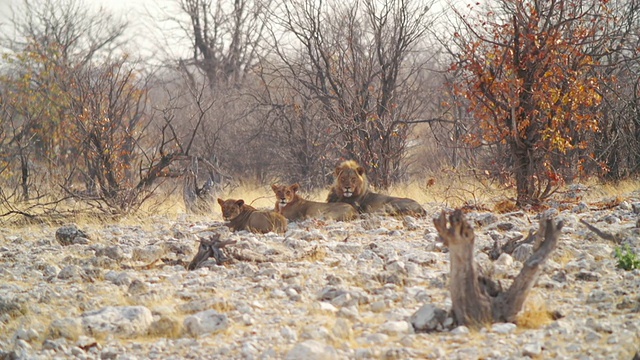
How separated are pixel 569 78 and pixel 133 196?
676 cm

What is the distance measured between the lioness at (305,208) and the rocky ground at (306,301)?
1769mm

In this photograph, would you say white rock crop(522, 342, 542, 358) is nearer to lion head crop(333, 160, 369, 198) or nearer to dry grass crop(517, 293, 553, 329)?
dry grass crop(517, 293, 553, 329)

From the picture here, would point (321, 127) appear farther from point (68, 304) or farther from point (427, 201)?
point (68, 304)

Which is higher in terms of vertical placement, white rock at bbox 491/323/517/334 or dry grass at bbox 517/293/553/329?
dry grass at bbox 517/293/553/329

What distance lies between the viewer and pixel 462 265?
5.04 metres

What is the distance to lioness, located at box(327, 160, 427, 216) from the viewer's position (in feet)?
36.4

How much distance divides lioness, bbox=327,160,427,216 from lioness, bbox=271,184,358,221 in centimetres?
37

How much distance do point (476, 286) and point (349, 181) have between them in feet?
21.0

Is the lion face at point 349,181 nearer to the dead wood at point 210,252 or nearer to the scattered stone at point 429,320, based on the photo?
the dead wood at point 210,252

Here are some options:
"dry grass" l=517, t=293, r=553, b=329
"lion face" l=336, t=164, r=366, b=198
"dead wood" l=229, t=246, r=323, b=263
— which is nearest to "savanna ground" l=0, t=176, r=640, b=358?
"dry grass" l=517, t=293, r=553, b=329

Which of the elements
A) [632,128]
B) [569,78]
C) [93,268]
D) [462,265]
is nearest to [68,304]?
[93,268]

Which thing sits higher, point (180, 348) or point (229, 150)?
point (229, 150)

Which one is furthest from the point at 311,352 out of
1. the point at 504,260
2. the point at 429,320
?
the point at 504,260

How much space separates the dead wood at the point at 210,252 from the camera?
7.38 m
